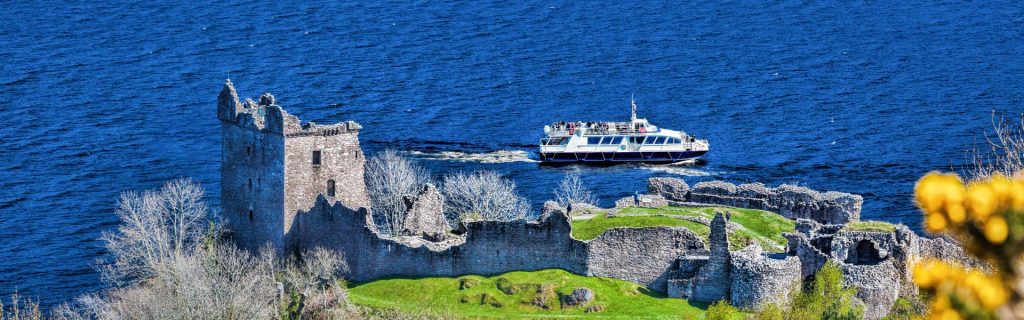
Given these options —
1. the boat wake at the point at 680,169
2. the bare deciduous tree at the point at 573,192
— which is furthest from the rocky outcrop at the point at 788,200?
the boat wake at the point at 680,169

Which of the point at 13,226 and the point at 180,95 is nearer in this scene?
the point at 13,226

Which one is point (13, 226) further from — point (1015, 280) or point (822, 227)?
point (1015, 280)

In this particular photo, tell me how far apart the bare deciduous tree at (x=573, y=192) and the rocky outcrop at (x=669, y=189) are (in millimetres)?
23244

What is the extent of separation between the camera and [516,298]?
9075 cm

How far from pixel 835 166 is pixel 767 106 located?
30.0m

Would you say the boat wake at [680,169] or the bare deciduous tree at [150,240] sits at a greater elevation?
the boat wake at [680,169]

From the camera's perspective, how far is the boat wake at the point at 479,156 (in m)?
161

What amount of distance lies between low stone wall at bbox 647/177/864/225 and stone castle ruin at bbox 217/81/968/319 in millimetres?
92

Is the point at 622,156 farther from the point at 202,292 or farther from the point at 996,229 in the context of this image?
the point at 996,229

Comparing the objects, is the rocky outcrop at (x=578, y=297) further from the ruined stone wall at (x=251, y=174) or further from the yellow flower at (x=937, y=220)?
the yellow flower at (x=937, y=220)

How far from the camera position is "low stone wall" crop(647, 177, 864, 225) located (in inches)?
4215

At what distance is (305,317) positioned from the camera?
93.7 m

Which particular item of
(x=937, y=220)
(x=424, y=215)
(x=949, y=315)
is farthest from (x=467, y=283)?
(x=937, y=220)

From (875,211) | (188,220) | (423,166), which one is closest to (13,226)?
(188,220)
